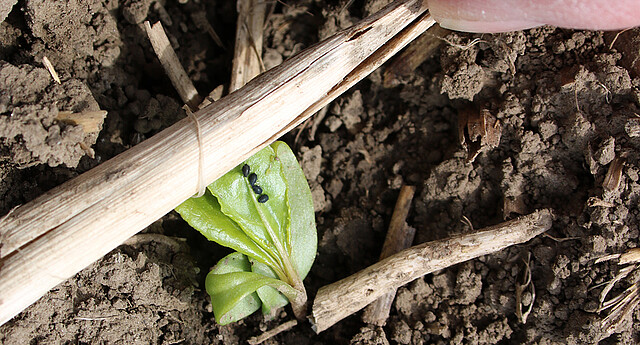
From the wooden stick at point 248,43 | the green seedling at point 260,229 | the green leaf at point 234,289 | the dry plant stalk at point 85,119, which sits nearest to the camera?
the dry plant stalk at point 85,119

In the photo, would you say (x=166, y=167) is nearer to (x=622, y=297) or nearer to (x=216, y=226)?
(x=216, y=226)

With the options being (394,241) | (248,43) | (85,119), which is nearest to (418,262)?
(394,241)

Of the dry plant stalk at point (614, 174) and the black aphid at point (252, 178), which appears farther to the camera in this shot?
the black aphid at point (252, 178)

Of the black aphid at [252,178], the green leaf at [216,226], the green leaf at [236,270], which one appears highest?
the black aphid at [252,178]

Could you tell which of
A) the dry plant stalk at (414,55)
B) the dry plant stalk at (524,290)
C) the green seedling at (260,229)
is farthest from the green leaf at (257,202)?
the dry plant stalk at (524,290)

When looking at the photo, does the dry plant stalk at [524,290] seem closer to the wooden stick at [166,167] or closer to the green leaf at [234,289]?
the green leaf at [234,289]

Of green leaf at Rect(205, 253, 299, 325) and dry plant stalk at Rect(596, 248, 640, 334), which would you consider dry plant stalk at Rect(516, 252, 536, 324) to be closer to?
dry plant stalk at Rect(596, 248, 640, 334)

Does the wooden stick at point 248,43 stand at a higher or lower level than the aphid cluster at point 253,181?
higher

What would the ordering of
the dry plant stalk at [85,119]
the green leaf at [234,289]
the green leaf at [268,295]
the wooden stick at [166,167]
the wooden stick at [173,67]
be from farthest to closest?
the wooden stick at [173,67]
the green leaf at [268,295]
the green leaf at [234,289]
the dry plant stalk at [85,119]
the wooden stick at [166,167]

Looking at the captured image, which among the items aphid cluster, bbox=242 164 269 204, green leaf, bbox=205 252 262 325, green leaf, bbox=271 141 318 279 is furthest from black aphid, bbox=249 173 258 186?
green leaf, bbox=205 252 262 325
